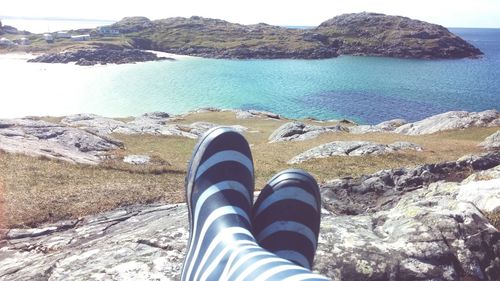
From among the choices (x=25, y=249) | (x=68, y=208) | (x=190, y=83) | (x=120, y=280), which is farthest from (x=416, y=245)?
(x=190, y=83)

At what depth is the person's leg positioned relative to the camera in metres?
3.68

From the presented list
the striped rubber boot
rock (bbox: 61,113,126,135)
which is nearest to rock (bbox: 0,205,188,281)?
the striped rubber boot

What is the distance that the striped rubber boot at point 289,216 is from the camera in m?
5.19

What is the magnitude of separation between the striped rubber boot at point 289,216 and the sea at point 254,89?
65653 mm

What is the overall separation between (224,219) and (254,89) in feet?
316

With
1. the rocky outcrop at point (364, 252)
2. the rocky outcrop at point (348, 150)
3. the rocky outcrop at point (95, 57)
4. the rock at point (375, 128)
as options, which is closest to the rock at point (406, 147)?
the rocky outcrop at point (348, 150)

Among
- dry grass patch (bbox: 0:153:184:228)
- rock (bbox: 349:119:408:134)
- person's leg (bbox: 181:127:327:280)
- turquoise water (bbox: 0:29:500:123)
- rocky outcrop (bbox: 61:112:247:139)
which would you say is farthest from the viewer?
turquoise water (bbox: 0:29:500:123)

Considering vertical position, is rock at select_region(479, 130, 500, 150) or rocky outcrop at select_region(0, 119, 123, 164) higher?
rock at select_region(479, 130, 500, 150)

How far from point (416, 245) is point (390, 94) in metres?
A: 93.7

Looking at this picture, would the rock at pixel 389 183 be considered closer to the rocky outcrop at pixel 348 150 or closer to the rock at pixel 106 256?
the rock at pixel 106 256

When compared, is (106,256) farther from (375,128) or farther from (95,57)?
(95,57)

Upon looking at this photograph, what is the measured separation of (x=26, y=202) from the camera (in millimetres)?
10938

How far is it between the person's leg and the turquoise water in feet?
218

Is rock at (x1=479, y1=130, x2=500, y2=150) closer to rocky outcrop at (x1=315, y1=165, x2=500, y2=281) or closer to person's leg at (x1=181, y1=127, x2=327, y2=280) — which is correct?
rocky outcrop at (x1=315, y1=165, x2=500, y2=281)
